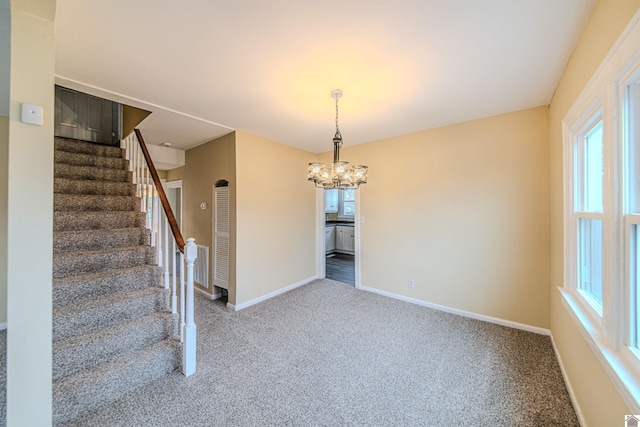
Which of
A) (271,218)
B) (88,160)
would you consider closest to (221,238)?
(271,218)

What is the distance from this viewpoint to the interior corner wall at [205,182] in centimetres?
344

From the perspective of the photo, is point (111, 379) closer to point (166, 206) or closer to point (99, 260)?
point (99, 260)

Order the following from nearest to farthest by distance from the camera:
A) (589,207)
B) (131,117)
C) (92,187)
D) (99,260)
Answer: (589,207), (99,260), (92,187), (131,117)

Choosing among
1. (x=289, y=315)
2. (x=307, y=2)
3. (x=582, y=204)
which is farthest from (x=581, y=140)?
(x=289, y=315)

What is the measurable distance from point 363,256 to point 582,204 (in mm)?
2682

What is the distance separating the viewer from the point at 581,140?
1799mm

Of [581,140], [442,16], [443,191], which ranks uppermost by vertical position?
[442,16]

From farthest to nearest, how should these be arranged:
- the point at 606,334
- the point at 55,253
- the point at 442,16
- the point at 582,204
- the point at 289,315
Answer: the point at 289,315
the point at 55,253
the point at 582,204
the point at 442,16
the point at 606,334

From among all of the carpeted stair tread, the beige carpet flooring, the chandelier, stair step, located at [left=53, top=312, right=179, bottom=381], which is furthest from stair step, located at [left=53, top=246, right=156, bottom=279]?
the chandelier

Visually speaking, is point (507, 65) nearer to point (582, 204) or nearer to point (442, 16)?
point (442, 16)

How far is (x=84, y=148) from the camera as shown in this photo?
11.0 ft

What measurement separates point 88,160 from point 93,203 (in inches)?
33.9

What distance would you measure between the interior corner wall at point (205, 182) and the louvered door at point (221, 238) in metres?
0.12

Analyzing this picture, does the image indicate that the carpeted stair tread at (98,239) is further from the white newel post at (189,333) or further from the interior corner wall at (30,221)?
the interior corner wall at (30,221)
